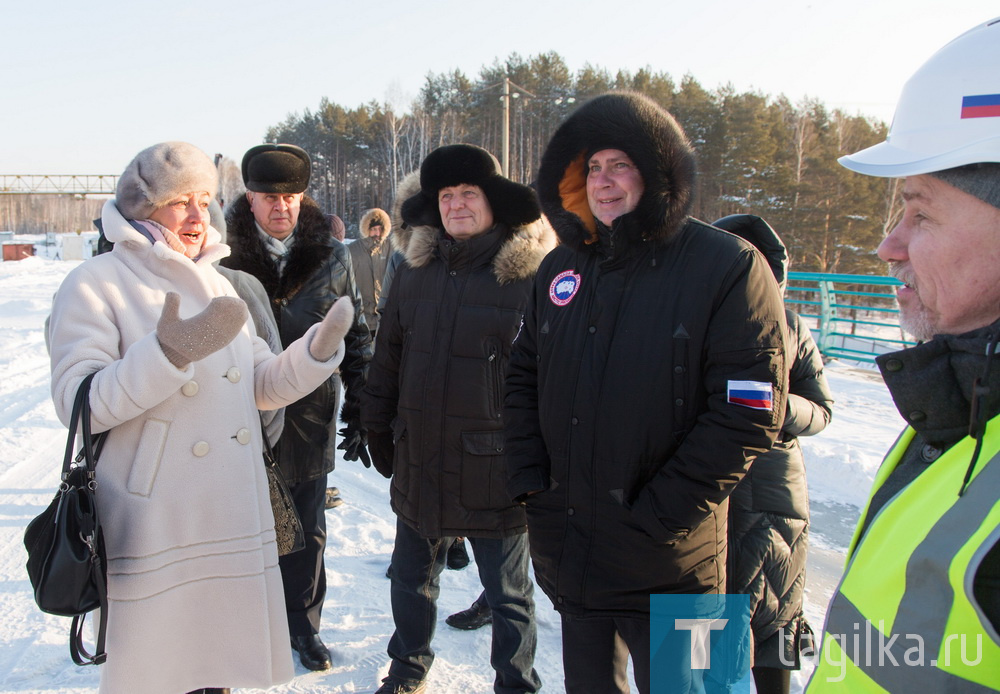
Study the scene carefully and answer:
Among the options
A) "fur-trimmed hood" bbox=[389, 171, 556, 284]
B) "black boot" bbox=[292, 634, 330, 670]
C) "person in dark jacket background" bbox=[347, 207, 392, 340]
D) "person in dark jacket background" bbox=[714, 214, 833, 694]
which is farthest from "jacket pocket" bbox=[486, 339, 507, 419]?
"person in dark jacket background" bbox=[347, 207, 392, 340]

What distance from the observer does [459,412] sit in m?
2.58

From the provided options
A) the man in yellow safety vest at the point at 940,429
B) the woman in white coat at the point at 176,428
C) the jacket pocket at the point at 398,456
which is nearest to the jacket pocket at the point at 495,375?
the jacket pocket at the point at 398,456

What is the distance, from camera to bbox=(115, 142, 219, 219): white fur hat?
2.00 metres

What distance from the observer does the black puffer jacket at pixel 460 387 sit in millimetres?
2574

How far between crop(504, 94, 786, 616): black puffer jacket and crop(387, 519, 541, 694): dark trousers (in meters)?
0.54

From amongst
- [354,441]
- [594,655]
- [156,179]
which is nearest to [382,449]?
[354,441]

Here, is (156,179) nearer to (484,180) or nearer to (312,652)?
(484,180)

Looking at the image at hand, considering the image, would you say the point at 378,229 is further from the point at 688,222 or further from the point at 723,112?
the point at 723,112

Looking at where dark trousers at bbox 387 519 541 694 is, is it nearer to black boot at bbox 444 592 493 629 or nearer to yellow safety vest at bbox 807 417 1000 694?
black boot at bbox 444 592 493 629

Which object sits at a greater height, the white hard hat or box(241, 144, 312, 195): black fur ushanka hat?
box(241, 144, 312, 195): black fur ushanka hat

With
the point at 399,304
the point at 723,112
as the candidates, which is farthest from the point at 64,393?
the point at 723,112

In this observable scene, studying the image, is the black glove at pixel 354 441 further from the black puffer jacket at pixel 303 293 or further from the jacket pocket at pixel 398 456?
the jacket pocket at pixel 398 456

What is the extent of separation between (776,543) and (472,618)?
159cm

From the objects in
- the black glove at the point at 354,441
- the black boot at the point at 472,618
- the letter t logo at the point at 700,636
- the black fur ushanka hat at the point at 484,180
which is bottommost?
the black boot at the point at 472,618
